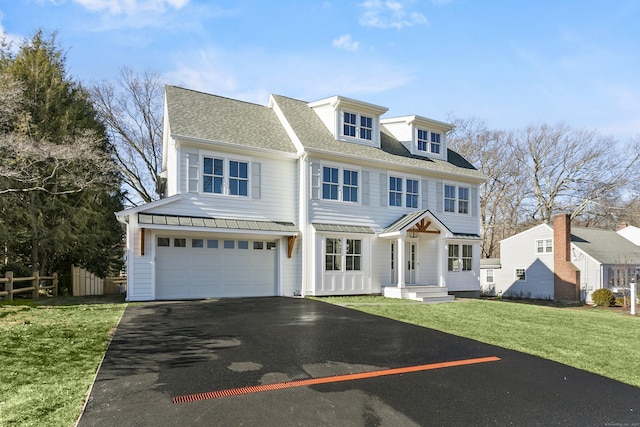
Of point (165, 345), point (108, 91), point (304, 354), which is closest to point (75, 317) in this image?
point (165, 345)

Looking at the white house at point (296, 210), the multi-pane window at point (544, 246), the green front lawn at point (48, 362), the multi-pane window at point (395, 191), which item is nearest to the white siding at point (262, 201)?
the white house at point (296, 210)

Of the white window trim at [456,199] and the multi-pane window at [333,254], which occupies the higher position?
the white window trim at [456,199]

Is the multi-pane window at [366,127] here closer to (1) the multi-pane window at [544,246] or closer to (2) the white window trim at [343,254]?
(2) the white window trim at [343,254]

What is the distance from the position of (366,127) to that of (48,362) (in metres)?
15.0

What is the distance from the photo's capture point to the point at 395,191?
17.6 m

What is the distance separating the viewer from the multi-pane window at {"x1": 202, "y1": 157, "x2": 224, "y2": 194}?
14227mm

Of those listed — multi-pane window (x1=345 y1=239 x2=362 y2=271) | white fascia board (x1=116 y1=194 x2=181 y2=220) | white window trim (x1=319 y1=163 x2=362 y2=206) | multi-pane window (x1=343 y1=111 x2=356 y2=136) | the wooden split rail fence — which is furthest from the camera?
multi-pane window (x1=343 y1=111 x2=356 y2=136)

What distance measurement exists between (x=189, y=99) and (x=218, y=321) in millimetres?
10818

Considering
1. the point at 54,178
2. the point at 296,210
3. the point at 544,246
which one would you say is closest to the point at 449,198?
the point at 296,210

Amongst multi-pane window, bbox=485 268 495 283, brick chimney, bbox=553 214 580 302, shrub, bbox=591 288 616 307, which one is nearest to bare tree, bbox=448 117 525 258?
multi-pane window, bbox=485 268 495 283

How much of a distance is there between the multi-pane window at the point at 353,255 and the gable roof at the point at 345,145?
347cm

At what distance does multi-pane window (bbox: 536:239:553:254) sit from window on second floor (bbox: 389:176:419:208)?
14.6 meters

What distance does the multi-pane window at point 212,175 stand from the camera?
14.2 m

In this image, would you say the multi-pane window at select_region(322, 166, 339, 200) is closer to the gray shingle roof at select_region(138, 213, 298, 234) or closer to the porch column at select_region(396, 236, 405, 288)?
the gray shingle roof at select_region(138, 213, 298, 234)
